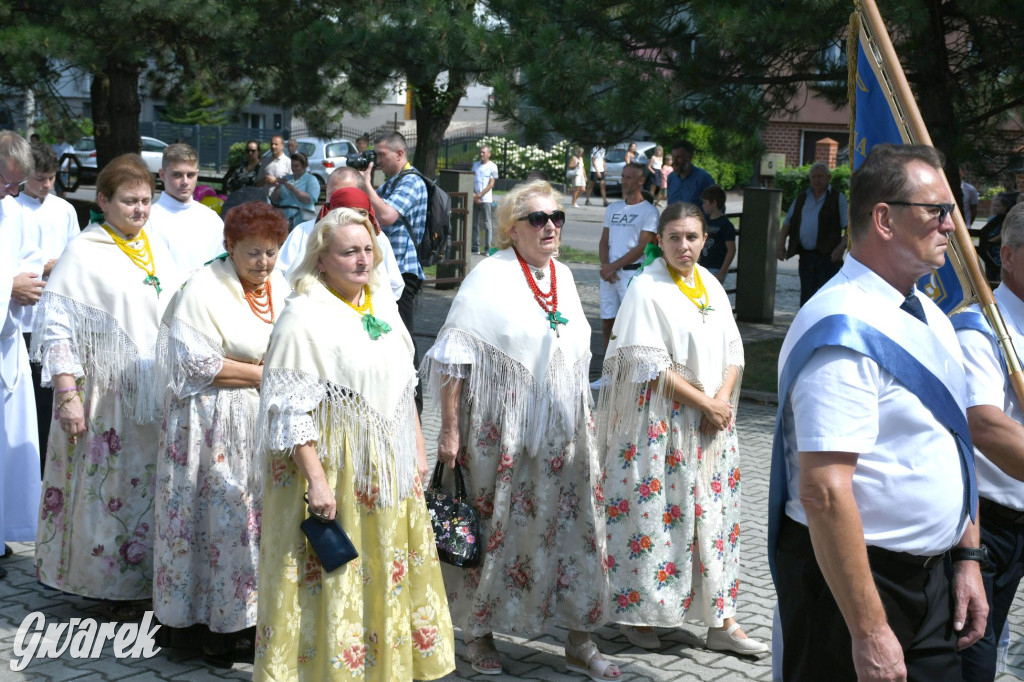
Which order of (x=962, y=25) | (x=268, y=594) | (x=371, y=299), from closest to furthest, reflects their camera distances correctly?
(x=268, y=594) → (x=371, y=299) → (x=962, y=25)

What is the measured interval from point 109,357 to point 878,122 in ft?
10.5

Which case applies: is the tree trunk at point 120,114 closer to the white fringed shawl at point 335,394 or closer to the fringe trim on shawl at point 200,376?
the fringe trim on shawl at point 200,376

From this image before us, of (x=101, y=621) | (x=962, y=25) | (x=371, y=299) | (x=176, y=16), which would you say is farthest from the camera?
(x=176, y=16)

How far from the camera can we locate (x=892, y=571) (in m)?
2.73

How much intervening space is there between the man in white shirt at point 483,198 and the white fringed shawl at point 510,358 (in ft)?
41.3

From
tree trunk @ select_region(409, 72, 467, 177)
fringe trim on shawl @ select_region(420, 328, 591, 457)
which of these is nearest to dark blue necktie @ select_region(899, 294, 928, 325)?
fringe trim on shawl @ select_region(420, 328, 591, 457)

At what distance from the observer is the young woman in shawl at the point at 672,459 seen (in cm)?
470

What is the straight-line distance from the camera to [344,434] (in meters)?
3.84

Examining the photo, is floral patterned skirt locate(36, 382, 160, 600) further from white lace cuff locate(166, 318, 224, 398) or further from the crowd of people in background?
white lace cuff locate(166, 318, 224, 398)

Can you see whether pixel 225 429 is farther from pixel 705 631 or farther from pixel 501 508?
pixel 705 631

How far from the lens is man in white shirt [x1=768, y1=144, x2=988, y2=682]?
2580mm

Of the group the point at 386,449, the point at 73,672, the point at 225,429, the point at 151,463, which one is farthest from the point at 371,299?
the point at 73,672

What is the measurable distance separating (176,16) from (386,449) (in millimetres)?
9988

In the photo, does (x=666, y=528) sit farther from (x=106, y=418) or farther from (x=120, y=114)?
(x=120, y=114)
